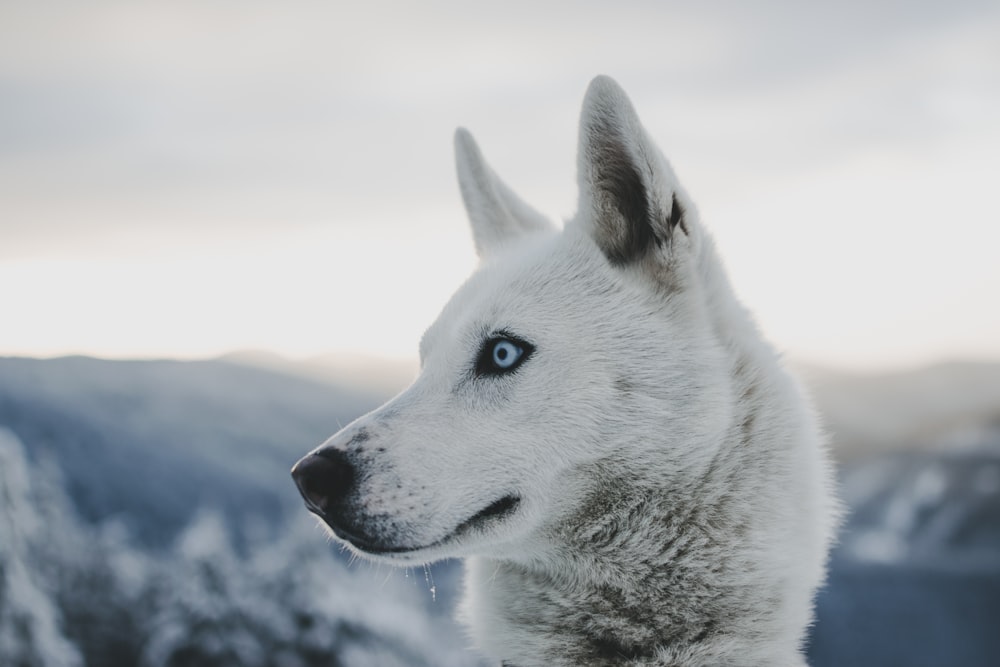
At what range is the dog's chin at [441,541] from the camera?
6.84ft

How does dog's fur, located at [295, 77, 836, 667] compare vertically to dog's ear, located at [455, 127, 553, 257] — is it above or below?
below

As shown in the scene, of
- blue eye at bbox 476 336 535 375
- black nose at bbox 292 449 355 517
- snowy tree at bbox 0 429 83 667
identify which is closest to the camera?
black nose at bbox 292 449 355 517

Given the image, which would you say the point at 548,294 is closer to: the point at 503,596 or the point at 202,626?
the point at 503,596

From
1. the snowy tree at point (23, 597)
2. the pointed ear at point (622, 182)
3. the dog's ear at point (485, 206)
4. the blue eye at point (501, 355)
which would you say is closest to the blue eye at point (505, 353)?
the blue eye at point (501, 355)

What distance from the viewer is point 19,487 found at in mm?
5094

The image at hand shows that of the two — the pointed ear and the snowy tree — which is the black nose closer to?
the pointed ear

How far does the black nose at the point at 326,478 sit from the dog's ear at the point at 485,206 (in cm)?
137

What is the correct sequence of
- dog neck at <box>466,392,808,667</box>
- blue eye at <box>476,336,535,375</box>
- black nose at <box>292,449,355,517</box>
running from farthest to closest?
blue eye at <box>476,336,535,375</box> < dog neck at <box>466,392,808,667</box> < black nose at <box>292,449,355,517</box>

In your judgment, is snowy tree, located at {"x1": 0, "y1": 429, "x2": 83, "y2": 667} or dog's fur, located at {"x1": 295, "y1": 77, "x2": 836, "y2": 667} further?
snowy tree, located at {"x1": 0, "y1": 429, "x2": 83, "y2": 667}

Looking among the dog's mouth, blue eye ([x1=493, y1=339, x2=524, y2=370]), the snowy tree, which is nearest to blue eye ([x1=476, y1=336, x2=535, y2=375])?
blue eye ([x1=493, y1=339, x2=524, y2=370])

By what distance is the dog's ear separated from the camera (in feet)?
10.5

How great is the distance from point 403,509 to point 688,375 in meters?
0.93

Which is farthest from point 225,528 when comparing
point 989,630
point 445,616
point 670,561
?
point 989,630

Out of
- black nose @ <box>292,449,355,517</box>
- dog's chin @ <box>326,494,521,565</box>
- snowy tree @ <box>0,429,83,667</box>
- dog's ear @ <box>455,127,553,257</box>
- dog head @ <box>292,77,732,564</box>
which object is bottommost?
snowy tree @ <box>0,429,83,667</box>
